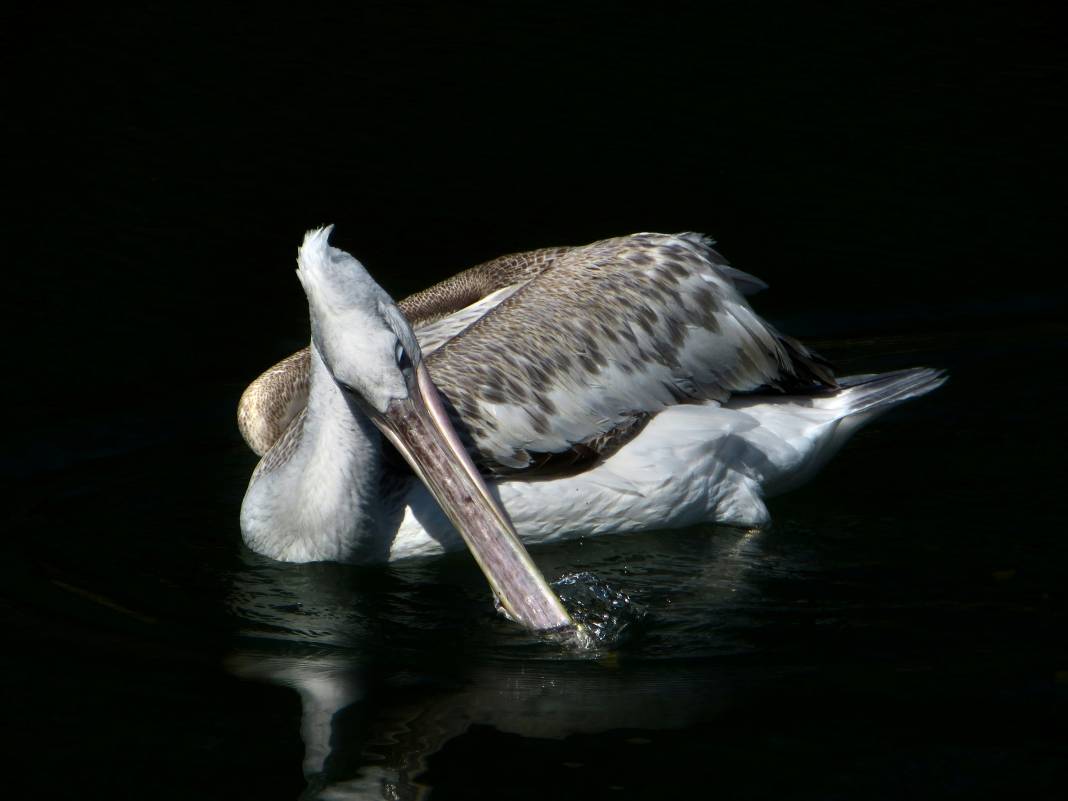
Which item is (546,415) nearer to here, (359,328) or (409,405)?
(409,405)

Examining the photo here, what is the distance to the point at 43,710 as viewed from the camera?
4.02 metres

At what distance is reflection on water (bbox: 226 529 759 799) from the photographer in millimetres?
3803

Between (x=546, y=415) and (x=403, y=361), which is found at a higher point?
(x=403, y=361)

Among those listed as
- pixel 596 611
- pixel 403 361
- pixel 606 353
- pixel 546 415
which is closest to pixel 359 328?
pixel 403 361

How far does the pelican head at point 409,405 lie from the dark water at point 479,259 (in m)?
0.19

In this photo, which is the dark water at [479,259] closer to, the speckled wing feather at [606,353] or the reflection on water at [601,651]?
the reflection on water at [601,651]

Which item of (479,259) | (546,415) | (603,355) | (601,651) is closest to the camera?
(601,651)

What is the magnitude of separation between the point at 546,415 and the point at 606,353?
349mm


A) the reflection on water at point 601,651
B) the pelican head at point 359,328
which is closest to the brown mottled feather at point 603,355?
the reflection on water at point 601,651

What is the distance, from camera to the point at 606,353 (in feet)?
17.2

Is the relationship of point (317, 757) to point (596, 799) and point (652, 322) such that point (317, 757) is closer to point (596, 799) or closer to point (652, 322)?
point (596, 799)

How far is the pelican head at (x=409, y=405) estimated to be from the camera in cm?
434

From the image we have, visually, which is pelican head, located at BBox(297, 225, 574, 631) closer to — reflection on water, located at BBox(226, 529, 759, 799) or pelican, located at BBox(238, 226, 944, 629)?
pelican, located at BBox(238, 226, 944, 629)

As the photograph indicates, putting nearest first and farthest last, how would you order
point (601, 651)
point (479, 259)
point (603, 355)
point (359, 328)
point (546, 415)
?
point (601, 651), point (359, 328), point (546, 415), point (603, 355), point (479, 259)
